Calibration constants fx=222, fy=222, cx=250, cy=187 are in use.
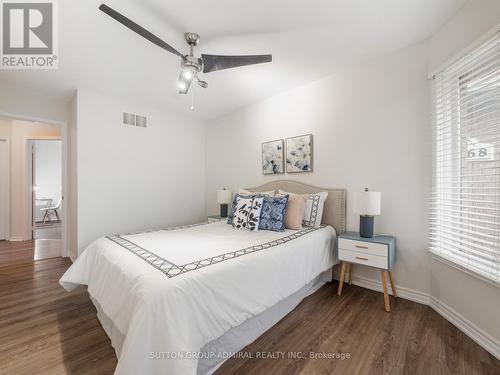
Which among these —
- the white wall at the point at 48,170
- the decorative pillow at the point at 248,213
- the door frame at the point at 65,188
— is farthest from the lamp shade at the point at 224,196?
the white wall at the point at 48,170

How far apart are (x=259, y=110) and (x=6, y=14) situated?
285cm

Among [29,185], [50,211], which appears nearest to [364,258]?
[29,185]

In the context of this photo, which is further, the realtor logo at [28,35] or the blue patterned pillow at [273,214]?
the blue patterned pillow at [273,214]

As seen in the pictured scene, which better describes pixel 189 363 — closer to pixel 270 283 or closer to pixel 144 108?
pixel 270 283

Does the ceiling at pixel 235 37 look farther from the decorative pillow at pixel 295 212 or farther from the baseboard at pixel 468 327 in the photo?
the baseboard at pixel 468 327

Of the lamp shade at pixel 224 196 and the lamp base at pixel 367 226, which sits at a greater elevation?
the lamp shade at pixel 224 196

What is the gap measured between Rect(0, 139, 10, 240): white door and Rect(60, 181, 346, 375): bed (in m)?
4.20

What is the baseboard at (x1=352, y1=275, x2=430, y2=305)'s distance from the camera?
2186 millimetres

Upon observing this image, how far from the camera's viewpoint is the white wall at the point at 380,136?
2.22 meters

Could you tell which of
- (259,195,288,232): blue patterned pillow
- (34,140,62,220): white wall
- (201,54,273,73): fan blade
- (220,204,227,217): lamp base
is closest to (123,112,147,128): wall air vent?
(220,204,227,217): lamp base

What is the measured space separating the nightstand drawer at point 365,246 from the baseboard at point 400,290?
0.57m

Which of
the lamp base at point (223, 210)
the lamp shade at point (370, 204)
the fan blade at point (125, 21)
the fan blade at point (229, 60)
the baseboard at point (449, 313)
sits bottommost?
the baseboard at point (449, 313)

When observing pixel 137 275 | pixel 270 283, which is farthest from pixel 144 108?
pixel 270 283

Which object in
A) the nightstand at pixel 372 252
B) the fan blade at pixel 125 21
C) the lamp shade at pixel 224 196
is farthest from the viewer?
the lamp shade at pixel 224 196
